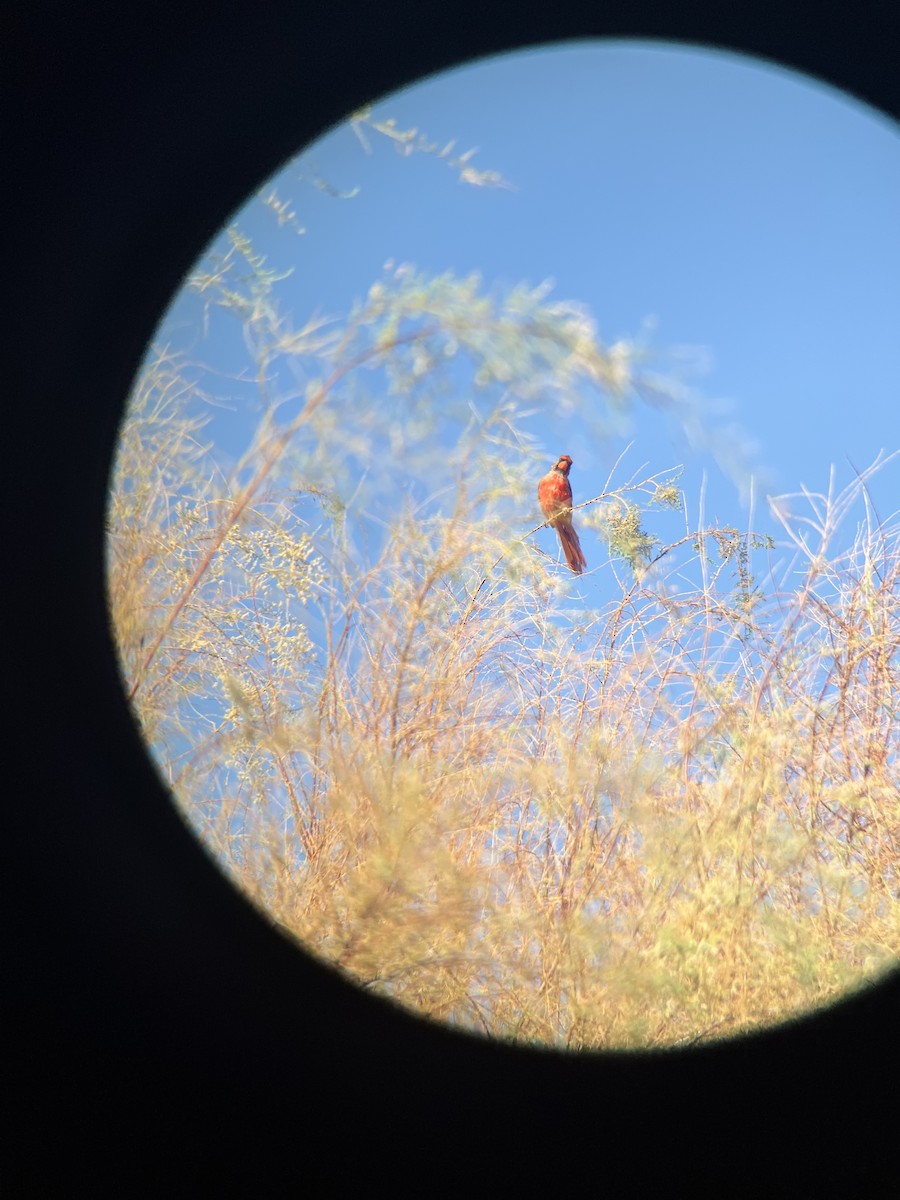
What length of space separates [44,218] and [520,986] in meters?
1.49

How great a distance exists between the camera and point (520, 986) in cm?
164

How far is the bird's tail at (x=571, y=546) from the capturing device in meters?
2.05

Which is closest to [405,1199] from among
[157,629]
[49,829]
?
[49,829]

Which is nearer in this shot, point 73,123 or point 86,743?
point 73,123

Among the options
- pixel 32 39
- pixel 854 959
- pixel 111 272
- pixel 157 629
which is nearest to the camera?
pixel 32 39

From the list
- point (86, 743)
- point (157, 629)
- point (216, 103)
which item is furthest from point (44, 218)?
point (157, 629)

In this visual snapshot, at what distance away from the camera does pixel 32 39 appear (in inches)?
34.3

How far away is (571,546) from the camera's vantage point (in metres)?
2.06

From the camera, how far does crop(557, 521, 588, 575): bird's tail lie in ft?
6.72

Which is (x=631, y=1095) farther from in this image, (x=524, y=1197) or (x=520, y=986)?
(x=520, y=986)

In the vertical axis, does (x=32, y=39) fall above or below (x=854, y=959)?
above

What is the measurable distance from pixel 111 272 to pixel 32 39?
23 cm

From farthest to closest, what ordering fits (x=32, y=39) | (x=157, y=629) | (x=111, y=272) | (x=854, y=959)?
(x=157, y=629), (x=854, y=959), (x=111, y=272), (x=32, y=39)

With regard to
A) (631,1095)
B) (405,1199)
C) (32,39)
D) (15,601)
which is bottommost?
(405,1199)
